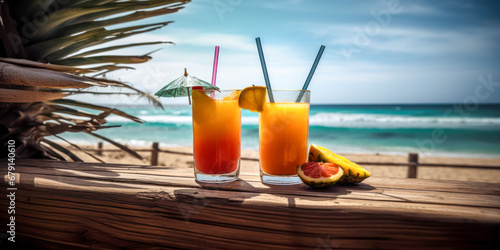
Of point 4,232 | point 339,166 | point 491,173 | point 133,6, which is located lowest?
point 491,173

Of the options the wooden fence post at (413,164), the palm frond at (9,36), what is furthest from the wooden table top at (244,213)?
the wooden fence post at (413,164)

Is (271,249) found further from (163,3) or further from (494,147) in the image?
(494,147)

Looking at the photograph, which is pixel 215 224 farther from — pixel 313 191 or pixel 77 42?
pixel 77 42

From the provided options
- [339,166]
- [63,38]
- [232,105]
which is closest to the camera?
[339,166]

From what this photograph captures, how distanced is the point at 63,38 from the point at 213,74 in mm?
935

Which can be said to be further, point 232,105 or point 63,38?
point 63,38

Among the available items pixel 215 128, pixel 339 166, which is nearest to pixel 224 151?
pixel 215 128

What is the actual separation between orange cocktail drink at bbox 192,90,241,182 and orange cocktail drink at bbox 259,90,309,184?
114 mm

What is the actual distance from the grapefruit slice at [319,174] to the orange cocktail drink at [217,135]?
28 cm

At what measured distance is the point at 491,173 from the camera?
33.2 ft

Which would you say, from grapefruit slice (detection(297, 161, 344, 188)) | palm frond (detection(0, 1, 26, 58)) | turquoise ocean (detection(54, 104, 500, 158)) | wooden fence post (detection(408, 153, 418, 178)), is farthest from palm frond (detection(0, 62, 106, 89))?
turquoise ocean (detection(54, 104, 500, 158))

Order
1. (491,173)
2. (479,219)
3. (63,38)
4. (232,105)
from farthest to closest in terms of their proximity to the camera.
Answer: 1. (491,173)
2. (63,38)
3. (232,105)
4. (479,219)

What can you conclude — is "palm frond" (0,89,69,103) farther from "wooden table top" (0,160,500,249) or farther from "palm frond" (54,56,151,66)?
"palm frond" (54,56,151,66)

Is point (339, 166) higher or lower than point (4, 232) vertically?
higher
